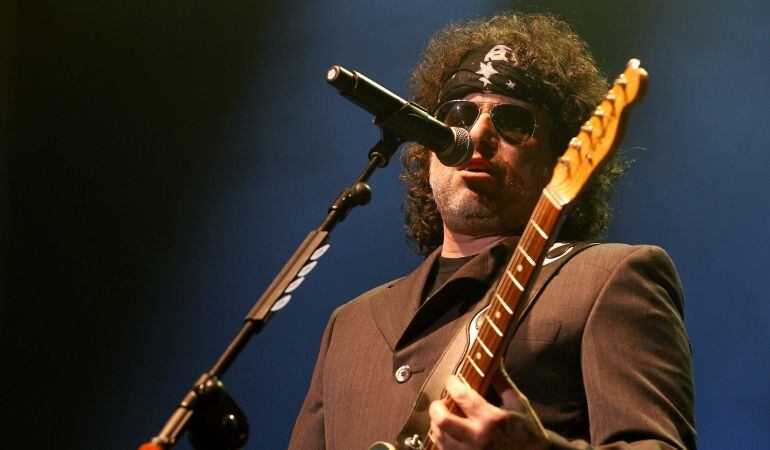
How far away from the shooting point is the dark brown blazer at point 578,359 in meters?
1.84

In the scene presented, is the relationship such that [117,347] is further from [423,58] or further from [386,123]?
[386,123]

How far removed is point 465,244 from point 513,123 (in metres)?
0.35

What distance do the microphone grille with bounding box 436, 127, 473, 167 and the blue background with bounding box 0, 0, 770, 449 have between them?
1.33 metres

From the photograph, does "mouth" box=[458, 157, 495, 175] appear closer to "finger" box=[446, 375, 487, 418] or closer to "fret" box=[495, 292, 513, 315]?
"fret" box=[495, 292, 513, 315]

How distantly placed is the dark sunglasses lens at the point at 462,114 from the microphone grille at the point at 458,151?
0.67m

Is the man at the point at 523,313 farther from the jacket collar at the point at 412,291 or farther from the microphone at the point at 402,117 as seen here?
the microphone at the point at 402,117

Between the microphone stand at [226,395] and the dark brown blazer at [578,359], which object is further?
the dark brown blazer at [578,359]

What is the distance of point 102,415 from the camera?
330 centimetres

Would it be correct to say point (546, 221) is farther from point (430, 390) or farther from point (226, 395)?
point (226, 395)

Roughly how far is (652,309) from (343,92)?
784mm

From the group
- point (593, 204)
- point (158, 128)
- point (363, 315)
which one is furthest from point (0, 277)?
point (593, 204)

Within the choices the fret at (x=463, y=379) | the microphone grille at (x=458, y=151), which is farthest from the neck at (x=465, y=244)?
the fret at (x=463, y=379)

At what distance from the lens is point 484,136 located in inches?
98.7

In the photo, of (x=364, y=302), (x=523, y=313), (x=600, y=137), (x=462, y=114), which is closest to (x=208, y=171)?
(x=364, y=302)
